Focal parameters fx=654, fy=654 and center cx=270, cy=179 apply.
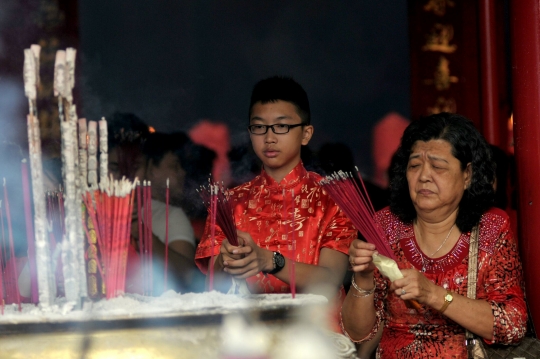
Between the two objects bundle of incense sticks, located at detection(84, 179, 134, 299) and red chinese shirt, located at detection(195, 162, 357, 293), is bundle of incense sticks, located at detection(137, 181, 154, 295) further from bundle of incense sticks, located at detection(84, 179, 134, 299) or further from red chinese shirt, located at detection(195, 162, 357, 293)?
red chinese shirt, located at detection(195, 162, 357, 293)

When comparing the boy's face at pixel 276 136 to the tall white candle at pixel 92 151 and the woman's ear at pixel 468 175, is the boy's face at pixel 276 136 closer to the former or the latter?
the woman's ear at pixel 468 175

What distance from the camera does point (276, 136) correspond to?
2393mm

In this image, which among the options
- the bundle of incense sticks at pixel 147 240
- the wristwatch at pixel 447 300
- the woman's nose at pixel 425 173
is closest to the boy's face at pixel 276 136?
the woman's nose at pixel 425 173

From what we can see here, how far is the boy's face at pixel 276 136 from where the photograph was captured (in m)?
2.40

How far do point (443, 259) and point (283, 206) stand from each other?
2.08 feet

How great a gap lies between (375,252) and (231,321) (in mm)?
501

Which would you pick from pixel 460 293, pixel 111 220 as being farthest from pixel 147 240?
pixel 460 293

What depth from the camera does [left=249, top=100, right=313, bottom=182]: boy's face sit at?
7.86 ft

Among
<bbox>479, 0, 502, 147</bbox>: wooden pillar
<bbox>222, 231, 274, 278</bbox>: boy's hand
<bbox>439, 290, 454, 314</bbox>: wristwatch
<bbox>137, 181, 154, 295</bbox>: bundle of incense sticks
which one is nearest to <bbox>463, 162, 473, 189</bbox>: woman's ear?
<bbox>439, 290, 454, 314</bbox>: wristwatch

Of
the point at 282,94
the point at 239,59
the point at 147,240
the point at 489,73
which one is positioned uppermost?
the point at 239,59

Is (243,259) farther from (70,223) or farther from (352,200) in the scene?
(70,223)

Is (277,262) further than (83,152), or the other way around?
(277,262)

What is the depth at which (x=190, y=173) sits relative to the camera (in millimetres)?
3219

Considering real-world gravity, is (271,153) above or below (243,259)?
above
